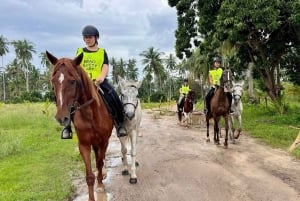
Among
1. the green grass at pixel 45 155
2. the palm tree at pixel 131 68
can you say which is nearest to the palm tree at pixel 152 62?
the palm tree at pixel 131 68

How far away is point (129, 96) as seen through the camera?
25.6 ft

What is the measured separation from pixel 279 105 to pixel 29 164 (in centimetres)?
1486

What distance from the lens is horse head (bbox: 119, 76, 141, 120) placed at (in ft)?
25.1

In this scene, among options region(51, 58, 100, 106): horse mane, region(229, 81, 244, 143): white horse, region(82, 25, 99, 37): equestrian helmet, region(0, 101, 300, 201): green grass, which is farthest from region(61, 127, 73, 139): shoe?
region(229, 81, 244, 143): white horse

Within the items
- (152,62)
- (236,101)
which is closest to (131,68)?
(152,62)

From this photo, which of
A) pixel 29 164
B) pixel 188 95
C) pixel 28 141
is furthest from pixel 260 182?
pixel 188 95

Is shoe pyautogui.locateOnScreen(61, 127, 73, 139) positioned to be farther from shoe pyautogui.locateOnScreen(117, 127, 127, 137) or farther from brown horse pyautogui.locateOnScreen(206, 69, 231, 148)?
brown horse pyautogui.locateOnScreen(206, 69, 231, 148)

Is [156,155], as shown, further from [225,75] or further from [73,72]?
[73,72]

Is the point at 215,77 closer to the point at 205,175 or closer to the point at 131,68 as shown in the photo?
the point at 205,175

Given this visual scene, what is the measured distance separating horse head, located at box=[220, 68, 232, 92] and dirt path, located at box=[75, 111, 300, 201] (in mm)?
1923

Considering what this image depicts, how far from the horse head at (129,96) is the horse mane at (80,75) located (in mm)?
1203

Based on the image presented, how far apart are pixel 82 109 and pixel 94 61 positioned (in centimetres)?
132

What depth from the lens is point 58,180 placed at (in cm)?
818

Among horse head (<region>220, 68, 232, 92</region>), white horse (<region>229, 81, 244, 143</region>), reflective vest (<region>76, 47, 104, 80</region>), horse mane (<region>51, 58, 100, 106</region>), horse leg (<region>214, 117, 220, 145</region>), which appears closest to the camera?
horse mane (<region>51, 58, 100, 106</region>)
